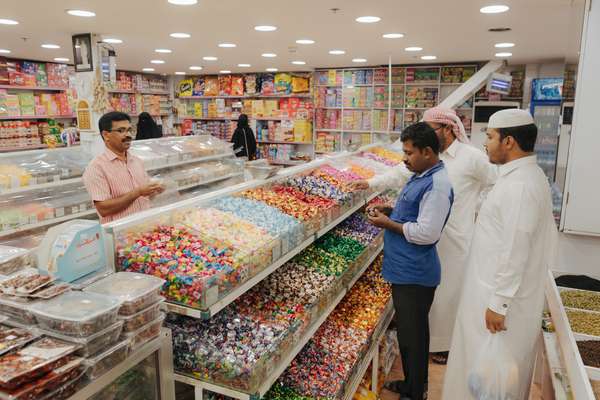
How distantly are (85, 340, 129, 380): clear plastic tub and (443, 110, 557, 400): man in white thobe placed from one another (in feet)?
5.94

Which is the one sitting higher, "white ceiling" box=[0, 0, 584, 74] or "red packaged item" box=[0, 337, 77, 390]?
"white ceiling" box=[0, 0, 584, 74]

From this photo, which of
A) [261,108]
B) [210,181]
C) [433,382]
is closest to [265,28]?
[210,181]

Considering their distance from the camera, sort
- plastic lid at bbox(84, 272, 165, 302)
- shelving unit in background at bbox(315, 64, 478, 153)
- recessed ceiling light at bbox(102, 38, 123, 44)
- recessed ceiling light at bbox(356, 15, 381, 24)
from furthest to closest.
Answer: shelving unit in background at bbox(315, 64, 478, 153) → recessed ceiling light at bbox(102, 38, 123, 44) → recessed ceiling light at bbox(356, 15, 381, 24) → plastic lid at bbox(84, 272, 165, 302)

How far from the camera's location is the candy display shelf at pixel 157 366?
1338mm

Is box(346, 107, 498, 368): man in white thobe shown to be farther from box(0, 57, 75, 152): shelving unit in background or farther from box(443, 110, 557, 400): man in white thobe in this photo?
box(0, 57, 75, 152): shelving unit in background

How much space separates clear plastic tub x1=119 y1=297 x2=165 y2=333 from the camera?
148cm

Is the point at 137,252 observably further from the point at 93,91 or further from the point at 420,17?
the point at 93,91

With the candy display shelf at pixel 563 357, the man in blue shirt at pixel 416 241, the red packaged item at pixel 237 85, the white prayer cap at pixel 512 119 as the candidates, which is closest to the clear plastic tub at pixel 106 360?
the candy display shelf at pixel 563 357

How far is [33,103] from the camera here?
8.09 m

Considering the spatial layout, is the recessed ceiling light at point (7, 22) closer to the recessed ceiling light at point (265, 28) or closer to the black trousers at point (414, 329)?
the recessed ceiling light at point (265, 28)

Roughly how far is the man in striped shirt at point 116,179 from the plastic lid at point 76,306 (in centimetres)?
155

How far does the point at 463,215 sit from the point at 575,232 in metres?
0.81

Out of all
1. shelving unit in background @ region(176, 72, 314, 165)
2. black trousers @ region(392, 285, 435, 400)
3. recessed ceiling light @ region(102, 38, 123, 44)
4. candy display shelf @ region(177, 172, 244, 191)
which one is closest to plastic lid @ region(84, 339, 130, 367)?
black trousers @ region(392, 285, 435, 400)

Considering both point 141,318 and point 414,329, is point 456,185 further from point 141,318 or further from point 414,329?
point 141,318
